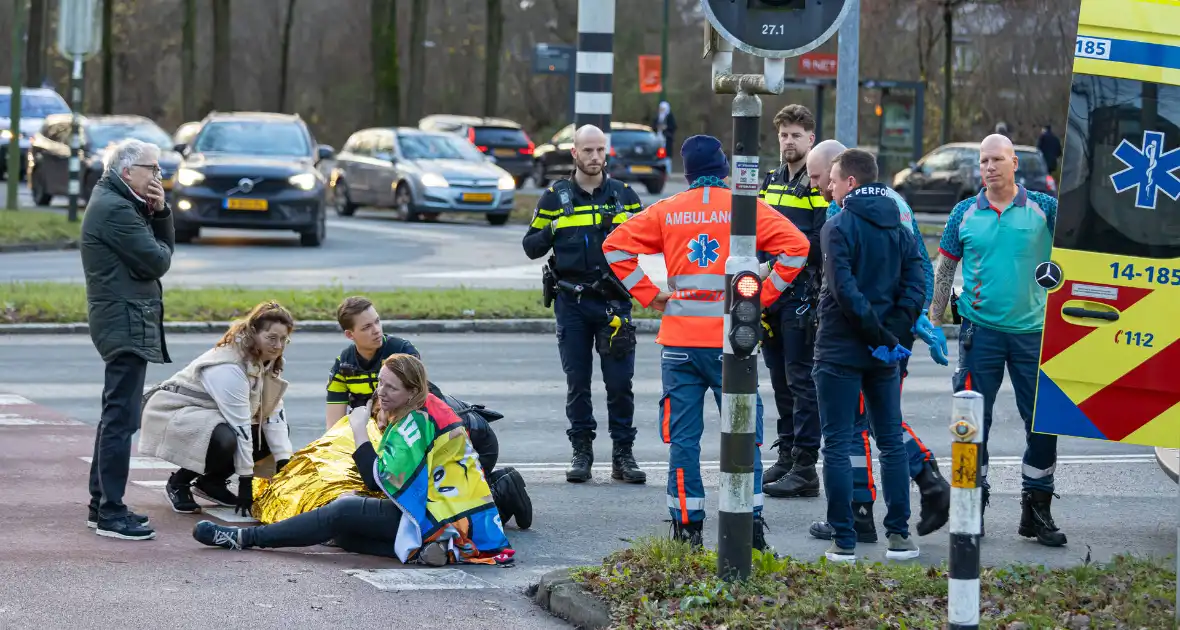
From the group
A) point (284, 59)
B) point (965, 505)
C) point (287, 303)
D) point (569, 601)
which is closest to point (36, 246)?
point (287, 303)

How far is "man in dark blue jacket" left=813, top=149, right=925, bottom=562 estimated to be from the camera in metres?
7.38

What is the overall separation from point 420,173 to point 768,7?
2356 cm

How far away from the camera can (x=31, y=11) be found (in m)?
52.9

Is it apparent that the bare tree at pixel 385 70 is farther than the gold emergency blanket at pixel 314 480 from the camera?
Yes

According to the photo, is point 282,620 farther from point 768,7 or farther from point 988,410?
point 988,410

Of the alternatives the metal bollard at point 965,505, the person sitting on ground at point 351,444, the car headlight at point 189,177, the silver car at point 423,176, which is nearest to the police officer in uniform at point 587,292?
the person sitting on ground at point 351,444

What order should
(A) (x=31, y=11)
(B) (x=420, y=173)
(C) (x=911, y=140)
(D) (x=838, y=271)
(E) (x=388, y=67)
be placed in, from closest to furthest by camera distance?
(D) (x=838, y=271)
(B) (x=420, y=173)
(C) (x=911, y=140)
(E) (x=388, y=67)
(A) (x=31, y=11)

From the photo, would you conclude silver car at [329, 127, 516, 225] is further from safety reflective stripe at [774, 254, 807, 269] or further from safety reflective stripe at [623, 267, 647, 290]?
safety reflective stripe at [774, 254, 807, 269]

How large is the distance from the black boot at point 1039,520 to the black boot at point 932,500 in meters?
0.39

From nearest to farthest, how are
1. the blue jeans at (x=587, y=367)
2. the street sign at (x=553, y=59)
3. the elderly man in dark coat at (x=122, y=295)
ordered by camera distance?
the elderly man in dark coat at (x=122, y=295)
the blue jeans at (x=587, y=367)
the street sign at (x=553, y=59)

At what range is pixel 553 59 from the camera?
39.6 metres

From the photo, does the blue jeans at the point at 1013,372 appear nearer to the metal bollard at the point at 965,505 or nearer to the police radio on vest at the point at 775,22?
the police radio on vest at the point at 775,22

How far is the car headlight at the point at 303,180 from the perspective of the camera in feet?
77.4

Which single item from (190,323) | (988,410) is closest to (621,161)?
(190,323)
